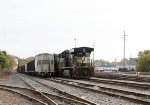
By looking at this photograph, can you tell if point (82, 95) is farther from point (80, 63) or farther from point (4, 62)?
point (4, 62)

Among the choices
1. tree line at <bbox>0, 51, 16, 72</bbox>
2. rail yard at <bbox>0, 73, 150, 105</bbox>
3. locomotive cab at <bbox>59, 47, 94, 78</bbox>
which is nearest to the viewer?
rail yard at <bbox>0, 73, 150, 105</bbox>

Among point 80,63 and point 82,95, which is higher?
point 80,63

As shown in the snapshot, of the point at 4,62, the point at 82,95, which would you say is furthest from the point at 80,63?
the point at 4,62

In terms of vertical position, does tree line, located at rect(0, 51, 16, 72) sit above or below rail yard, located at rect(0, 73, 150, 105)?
above

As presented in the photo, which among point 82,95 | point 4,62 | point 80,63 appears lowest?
point 82,95

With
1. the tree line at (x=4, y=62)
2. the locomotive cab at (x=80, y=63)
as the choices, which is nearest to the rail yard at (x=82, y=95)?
the locomotive cab at (x=80, y=63)

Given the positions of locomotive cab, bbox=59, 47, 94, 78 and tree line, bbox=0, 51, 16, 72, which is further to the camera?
tree line, bbox=0, 51, 16, 72

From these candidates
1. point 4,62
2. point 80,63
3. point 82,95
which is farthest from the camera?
point 4,62

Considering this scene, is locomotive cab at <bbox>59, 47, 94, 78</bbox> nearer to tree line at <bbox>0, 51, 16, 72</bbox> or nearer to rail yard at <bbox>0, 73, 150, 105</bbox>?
rail yard at <bbox>0, 73, 150, 105</bbox>

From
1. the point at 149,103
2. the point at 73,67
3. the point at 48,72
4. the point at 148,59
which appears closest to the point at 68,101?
the point at 149,103

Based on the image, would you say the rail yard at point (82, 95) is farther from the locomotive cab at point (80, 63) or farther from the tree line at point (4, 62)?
the tree line at point (4, 62)

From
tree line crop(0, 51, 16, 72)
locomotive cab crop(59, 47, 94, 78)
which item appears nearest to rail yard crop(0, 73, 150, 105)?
locomotive cab crop(59, 47, 94, 78)

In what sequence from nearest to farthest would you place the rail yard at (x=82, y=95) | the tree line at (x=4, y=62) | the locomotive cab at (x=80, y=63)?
the rail yard at (x=82, y=95) < the locomotive cab at (x=80, y=63) < the tree line at (x=4, y=62)

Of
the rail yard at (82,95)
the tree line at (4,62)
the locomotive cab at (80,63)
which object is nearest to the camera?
the rail yard at (82,95)
